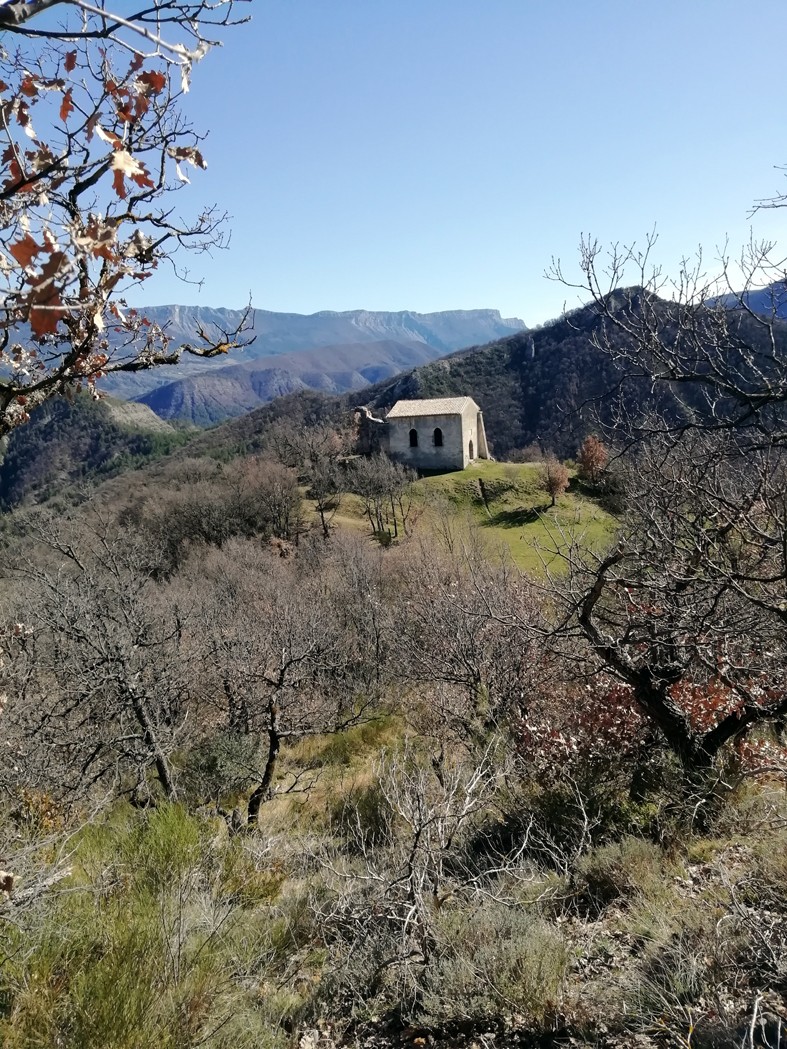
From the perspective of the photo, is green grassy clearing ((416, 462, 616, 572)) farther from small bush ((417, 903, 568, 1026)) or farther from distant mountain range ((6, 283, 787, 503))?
small bush ((417, 903, 568, 1026))

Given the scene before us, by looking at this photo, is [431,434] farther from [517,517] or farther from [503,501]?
[517,517]

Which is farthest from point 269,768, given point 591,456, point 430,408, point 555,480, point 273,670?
point 430,408

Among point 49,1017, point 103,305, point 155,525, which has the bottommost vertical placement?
point 155,525

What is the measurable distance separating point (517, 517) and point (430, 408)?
1348cm

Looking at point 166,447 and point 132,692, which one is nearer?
point 132,692

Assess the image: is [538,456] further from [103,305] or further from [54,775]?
[103,305]

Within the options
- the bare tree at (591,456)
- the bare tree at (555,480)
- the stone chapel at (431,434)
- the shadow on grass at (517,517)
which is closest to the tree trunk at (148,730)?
the shadow on grass at (517,517)

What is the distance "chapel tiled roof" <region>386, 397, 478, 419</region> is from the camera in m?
45.6

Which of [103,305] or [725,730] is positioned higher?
[103,305]

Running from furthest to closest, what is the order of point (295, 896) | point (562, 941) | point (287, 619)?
point (287, 619), point (295, 896), point (562, 941)

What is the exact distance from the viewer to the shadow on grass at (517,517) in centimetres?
3691

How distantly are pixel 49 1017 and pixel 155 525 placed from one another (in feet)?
120

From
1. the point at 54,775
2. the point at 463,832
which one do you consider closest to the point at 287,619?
the point at 54,775

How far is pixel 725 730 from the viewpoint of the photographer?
19.2 ft
